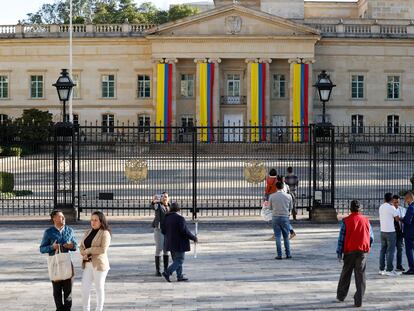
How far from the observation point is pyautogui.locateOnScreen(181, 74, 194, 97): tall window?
6400cm

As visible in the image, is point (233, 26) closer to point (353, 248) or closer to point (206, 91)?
point (206, 91)

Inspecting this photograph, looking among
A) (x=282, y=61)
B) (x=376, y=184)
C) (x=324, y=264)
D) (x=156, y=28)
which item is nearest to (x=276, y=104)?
(x=282, y=61)

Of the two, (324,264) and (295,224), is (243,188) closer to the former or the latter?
(295,224)

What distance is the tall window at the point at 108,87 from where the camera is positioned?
211ft

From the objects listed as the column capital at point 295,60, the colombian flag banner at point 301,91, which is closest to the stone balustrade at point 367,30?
the column capital at point 295,60

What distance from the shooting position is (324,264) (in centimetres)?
1884

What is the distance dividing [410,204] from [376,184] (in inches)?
820

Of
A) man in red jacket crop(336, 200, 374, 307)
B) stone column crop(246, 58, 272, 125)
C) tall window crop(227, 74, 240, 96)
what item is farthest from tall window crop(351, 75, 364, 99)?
man in red jacket crop(336, 200, 374, 307)

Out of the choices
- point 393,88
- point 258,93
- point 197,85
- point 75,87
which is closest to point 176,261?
point 258,93

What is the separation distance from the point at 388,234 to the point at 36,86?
163 feet

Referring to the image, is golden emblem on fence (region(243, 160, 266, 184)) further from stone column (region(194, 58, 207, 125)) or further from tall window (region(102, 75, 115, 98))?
tall window (region(102, 75, 115, 98))

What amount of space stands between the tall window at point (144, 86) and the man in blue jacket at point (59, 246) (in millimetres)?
51152

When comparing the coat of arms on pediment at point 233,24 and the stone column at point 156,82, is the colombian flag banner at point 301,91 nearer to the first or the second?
the coat of arms on pediment at point 233,24

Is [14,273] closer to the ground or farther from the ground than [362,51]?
closer to the ground
